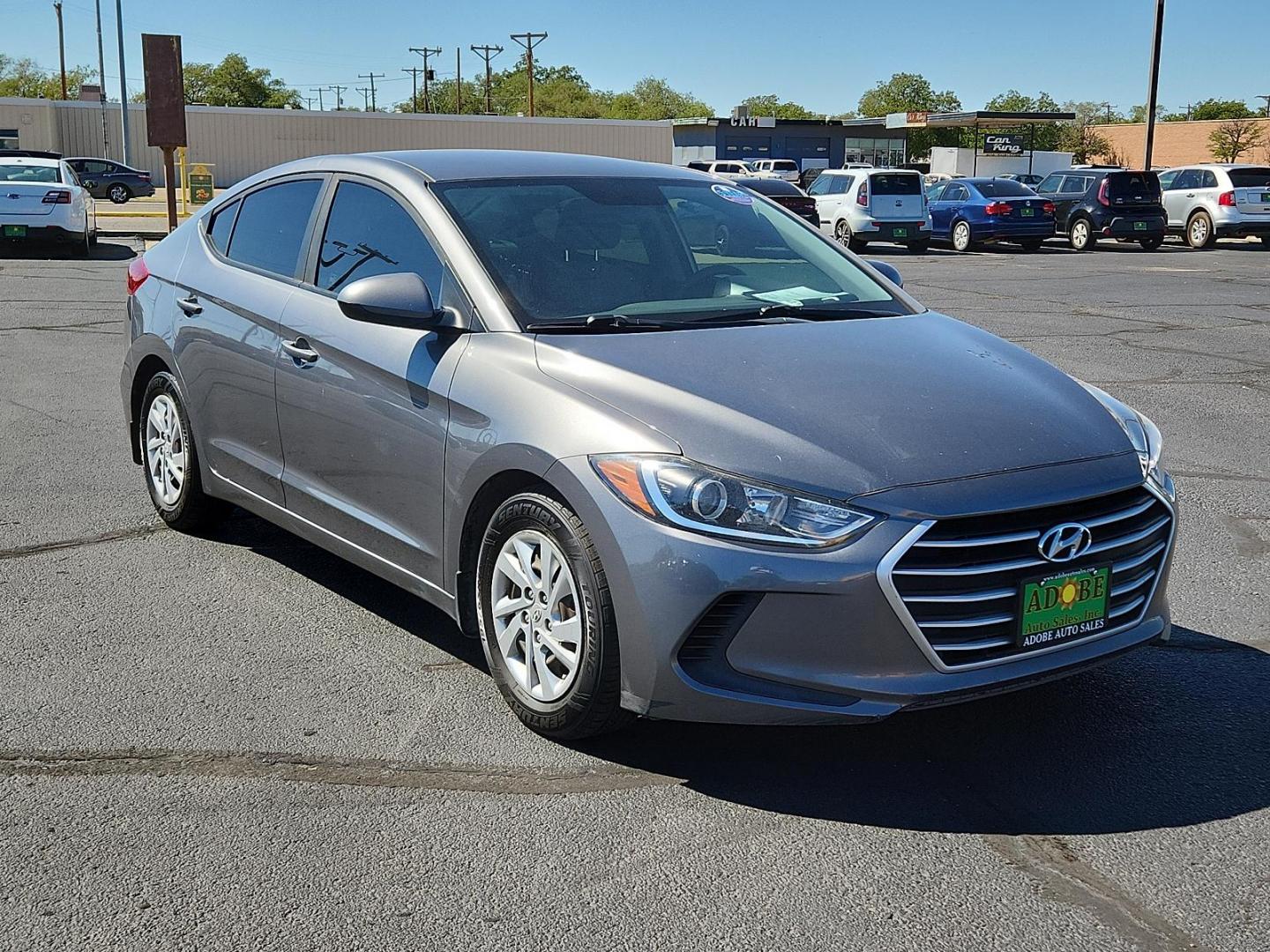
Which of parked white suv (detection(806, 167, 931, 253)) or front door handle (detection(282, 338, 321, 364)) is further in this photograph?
parked white suv (detection(806, 167, 931, 253))

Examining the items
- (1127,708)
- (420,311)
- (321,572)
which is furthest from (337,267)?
(1127,708)

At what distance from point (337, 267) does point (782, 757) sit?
2342 mm

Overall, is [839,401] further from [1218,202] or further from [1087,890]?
[1218,202]

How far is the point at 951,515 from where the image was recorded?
3365mm

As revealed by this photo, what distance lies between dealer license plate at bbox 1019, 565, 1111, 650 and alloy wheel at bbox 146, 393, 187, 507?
12.1 ft

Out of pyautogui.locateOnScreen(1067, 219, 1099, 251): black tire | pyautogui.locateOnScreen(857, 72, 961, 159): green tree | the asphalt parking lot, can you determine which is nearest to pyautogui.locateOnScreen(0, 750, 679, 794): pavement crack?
the asphalt parking lot

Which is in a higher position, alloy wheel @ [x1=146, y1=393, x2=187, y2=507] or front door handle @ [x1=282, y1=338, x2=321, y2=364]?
front door handle @ [x1=282, y1=338, x2=321, y2=364]

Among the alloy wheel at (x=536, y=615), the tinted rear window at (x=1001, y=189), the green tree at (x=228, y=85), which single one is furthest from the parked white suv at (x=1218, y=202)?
the green tree at (x=228, y=85)

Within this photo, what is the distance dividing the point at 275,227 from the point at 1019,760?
341 cm

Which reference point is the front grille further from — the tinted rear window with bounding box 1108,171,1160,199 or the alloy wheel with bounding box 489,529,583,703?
the tinted rear window with bounding box 1108,171,1160,199

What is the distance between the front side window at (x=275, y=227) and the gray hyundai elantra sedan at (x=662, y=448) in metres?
0.02

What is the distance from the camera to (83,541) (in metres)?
5.89

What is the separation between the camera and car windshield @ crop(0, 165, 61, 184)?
2170cm

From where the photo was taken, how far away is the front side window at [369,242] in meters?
4.51
